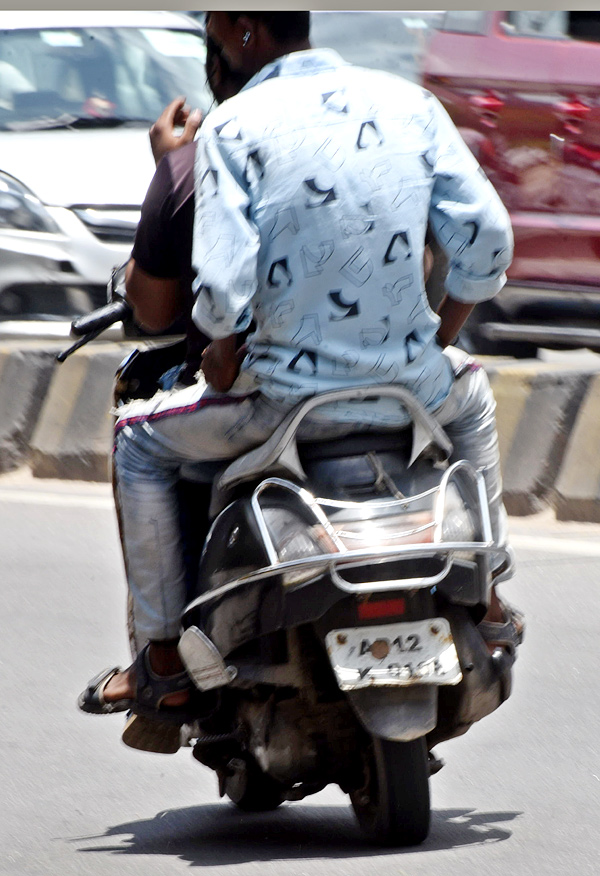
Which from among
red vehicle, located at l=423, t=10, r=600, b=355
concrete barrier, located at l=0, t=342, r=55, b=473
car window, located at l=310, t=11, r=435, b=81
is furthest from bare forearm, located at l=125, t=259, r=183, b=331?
car window, located at l=310, t=11, r=435, b=81

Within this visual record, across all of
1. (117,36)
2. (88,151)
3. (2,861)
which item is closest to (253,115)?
(2,861)

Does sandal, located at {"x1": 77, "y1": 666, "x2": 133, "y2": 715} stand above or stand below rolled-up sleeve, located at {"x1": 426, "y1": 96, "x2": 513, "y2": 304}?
below

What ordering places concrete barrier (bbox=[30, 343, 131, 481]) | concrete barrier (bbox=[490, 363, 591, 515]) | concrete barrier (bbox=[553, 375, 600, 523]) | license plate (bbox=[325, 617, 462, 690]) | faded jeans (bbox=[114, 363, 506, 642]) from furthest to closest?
concrete barrier (bbox=[30, 343, 131, 481]) < concrete barrier (bbox=[490, 363, 591, 515]) < concrete barrier (bbox=[553, 375, 600, 523]) < faded jeans (bbox=[114, 363, 506, 642]) < license plate (bbox=[325, 617, 462, 690])

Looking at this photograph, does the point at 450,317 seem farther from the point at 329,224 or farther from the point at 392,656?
the point at 392,656

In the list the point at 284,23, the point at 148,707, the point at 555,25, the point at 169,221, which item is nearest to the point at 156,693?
the point at 148,707

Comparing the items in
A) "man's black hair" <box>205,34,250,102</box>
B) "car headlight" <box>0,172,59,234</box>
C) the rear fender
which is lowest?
"car headlight" <box>0,172,59,234</box>

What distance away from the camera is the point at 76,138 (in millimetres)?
10180

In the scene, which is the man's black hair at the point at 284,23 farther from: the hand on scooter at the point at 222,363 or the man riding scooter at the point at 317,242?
the hand on scooter at the point at 222,363

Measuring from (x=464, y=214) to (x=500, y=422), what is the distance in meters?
4.00

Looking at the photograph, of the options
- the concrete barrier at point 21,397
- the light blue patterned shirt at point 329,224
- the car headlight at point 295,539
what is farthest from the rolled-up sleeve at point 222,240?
the concrete barrier at point 21,397

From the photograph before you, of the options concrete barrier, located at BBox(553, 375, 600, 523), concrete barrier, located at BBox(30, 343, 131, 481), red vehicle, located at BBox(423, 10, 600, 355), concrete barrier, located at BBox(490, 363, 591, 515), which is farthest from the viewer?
red vehicle, located at BBox(423, 10, 600, 355)

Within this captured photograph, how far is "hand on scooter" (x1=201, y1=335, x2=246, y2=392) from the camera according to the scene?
343cm

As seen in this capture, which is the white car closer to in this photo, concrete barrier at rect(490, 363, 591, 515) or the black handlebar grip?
concrete barrier at rect(490, 363, 591, 515)

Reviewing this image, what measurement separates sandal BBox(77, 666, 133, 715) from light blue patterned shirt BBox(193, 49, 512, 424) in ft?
2.93
